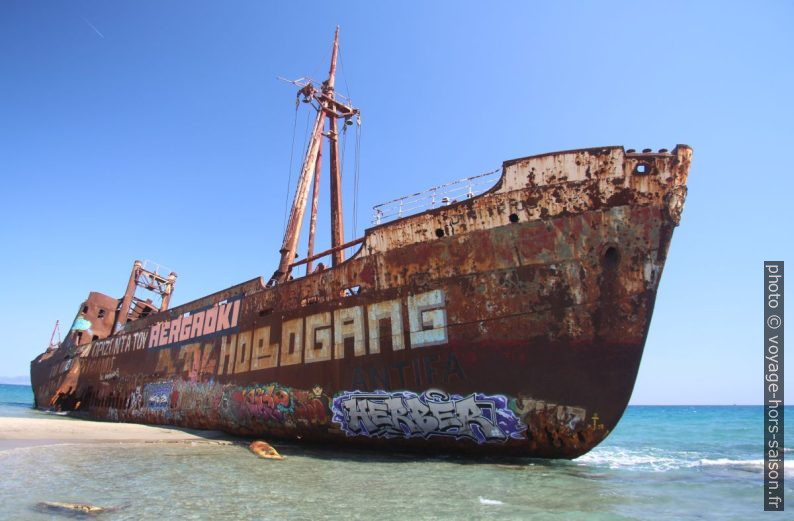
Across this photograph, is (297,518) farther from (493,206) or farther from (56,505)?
(493,206)

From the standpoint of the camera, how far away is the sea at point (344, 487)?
5090mm

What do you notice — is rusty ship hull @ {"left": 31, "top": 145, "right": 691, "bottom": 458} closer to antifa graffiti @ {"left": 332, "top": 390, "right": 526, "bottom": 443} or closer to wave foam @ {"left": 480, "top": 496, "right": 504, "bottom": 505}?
antifa graffiti @ {"left": 332, "top": 390, "right": 526, "bottom": 443}

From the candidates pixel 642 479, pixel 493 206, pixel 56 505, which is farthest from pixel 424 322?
pixel 56 505

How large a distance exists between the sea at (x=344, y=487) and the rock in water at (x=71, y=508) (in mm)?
128

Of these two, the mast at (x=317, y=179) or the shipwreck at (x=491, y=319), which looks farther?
the mast at (x=317, y=179)

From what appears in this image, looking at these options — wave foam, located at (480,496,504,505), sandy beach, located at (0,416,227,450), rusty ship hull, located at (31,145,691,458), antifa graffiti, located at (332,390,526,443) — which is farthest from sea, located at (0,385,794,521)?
sandy beach, located at (0,416,227,450)

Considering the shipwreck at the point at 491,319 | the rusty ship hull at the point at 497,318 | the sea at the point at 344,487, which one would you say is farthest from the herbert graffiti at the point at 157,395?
the sea at the point at 344,487

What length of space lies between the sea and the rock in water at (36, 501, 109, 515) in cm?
13

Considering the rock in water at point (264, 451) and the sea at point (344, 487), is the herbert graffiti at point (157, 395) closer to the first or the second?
the sea at point (344, 487)

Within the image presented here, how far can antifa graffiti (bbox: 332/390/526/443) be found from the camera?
8.26 m

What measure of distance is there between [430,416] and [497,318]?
221cm

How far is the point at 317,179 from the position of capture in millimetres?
18594

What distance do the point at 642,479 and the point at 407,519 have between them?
5.97 m

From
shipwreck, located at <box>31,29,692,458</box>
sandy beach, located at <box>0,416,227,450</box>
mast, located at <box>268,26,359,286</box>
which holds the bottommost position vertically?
sandy beach, located at <box>0,416,227,450</box>
